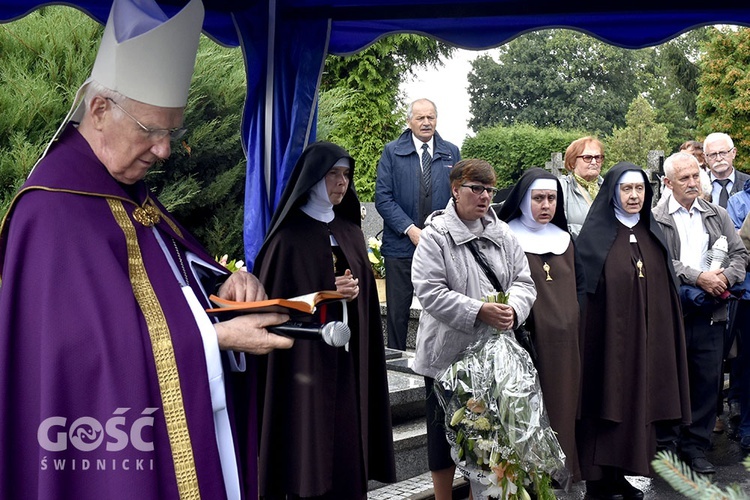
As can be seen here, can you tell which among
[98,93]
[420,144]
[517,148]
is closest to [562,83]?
[517,148]

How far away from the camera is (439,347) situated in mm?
5016

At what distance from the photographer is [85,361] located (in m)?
2.56

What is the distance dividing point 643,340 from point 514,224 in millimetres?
1165

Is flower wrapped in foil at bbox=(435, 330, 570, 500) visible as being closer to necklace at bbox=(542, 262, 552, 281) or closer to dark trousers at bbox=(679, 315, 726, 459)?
necklace at bbox=(542, 262, 552, 281)

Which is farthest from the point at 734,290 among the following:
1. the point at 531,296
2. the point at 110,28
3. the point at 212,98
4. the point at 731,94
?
the point at 731,94

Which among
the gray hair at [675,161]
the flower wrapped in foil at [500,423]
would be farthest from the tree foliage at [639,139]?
the flower wrapped in foil at [500,423]

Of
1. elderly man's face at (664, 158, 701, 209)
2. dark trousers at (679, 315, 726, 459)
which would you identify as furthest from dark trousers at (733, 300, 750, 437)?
elderly man's face at (664, 158, 701, 209)

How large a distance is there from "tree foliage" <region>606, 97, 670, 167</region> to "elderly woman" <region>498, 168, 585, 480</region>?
132 ft

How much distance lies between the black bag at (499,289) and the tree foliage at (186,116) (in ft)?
8.01

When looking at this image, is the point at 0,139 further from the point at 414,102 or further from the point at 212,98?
the point at 414,102

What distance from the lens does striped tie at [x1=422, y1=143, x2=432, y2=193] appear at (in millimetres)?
7727

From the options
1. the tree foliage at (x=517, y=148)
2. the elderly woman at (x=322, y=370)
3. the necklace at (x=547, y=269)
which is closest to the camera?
the elderly woman at (x=322, y=370)

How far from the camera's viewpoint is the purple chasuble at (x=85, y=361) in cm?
256

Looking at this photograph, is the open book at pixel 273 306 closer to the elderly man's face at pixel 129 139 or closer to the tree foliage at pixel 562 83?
the elderly man's face at pixel 129 139
